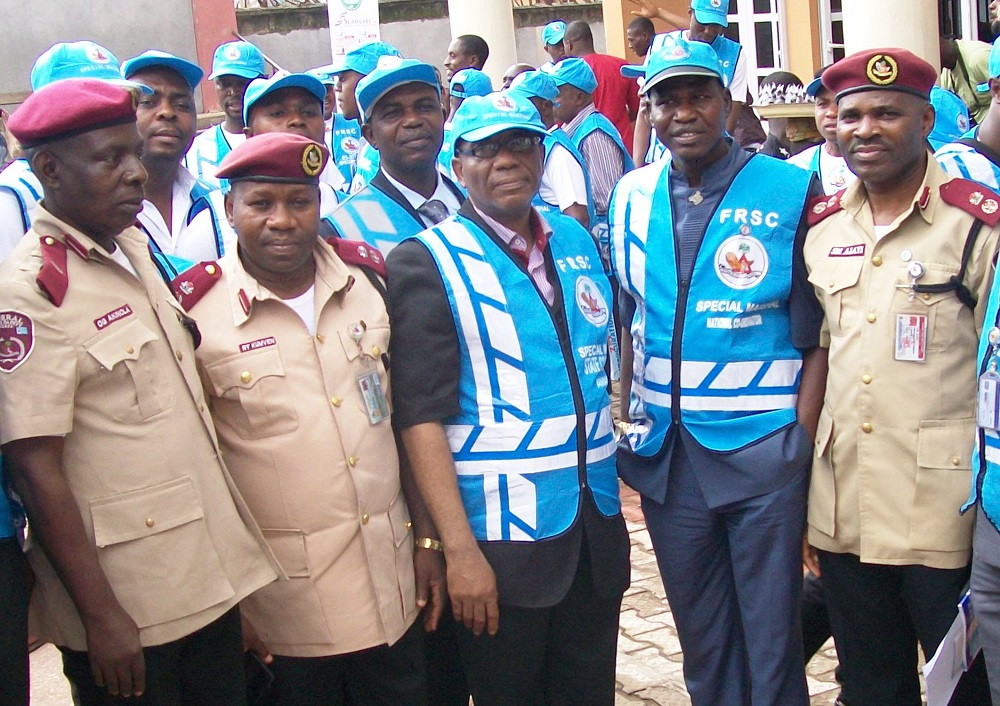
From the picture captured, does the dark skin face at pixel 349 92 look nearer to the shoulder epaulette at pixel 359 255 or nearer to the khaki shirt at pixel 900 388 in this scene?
the shoulder epaulette at pixel 359 255

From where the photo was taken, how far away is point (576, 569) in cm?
305

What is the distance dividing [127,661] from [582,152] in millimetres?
4958

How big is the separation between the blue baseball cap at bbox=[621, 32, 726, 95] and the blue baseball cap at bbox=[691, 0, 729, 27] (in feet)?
11.0

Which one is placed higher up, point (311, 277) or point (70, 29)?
point (70, 29)

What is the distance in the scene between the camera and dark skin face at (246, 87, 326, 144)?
3930mm

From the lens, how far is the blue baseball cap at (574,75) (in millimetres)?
7254

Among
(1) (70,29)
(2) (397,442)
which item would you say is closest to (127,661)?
(2) (397,442)

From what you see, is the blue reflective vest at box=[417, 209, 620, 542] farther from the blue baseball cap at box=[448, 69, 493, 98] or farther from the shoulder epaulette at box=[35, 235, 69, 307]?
the blue baseball cap at box=[448, 69, 493, 98]

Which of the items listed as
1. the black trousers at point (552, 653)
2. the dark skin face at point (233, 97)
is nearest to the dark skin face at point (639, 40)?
the dark skin face at point (233, 97)

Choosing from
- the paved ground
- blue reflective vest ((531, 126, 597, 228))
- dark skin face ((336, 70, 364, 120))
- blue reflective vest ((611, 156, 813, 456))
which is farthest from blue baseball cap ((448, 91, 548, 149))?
blue reflective vest ((531, 126, 597, 228))

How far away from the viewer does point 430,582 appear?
10.1ft

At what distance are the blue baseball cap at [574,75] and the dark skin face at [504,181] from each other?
14.1ft

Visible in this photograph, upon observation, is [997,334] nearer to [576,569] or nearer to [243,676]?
[576,569]

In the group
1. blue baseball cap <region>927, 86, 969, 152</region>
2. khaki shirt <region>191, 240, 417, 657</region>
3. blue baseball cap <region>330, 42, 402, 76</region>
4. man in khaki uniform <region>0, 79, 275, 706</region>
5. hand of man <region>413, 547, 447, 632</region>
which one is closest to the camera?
man in khaki uniform <region>0, 79, 275, 706</region>
